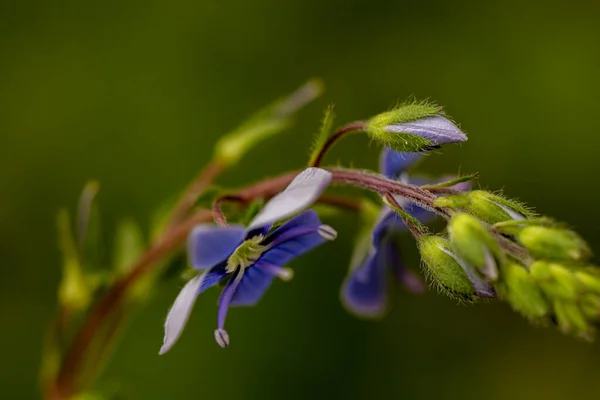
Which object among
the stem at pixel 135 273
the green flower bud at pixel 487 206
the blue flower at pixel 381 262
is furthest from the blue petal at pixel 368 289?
the green flower bud at pixel 487 206

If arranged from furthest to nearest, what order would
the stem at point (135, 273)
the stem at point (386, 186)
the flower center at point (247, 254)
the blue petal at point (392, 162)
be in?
the blue petal at point (392, 162) < the stem at point (135, 273) < the flower center at point (247, 254) < the stem at point (386, 186)

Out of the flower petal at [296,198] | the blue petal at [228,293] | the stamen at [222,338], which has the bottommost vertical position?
the stamen at [222,338]

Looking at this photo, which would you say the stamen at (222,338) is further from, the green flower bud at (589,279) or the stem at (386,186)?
the green flower bud at (589,279)

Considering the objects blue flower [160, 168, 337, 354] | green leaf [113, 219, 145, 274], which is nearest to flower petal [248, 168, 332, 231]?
blue flower [160, 168, 337, 354]

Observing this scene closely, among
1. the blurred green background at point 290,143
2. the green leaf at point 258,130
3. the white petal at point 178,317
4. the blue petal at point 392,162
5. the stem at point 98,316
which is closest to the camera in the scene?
Result: the white petal at point 178,317

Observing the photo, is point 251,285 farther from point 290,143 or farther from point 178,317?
point 290,143

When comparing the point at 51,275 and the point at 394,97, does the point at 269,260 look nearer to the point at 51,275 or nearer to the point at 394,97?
the point at 51,275

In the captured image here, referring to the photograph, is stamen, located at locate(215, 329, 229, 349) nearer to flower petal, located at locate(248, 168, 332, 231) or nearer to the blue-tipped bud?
flower petal, located at locate(248, 168, 332, 231)
